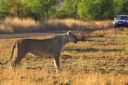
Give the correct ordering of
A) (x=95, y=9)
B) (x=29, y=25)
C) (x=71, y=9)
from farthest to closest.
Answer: (x=71, y=9) < (x=95, y=9) < (x=29, y=25)

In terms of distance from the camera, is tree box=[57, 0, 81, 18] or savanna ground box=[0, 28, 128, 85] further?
tree box=[57, 0, 81, 18]

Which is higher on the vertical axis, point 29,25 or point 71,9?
point 29,25

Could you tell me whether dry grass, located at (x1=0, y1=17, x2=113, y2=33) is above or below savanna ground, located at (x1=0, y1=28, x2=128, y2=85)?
below

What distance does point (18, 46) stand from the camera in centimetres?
769

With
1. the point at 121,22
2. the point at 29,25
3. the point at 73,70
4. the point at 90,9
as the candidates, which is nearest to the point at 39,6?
the point at 90,9

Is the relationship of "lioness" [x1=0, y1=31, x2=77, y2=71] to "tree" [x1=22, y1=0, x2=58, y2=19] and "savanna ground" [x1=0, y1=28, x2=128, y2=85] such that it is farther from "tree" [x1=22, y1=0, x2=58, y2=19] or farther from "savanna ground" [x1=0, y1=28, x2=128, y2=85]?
"tree" [x1=22, y1=0, x2=58, y2=19]

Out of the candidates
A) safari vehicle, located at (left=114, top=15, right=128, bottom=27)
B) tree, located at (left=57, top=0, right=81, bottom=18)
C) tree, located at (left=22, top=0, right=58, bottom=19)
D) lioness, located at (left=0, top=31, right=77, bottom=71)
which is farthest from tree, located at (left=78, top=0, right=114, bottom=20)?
lioness, located at (left=0, top=31, right=77, bottom=71)

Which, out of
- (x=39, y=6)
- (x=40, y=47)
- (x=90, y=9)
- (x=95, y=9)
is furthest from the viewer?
(x=95, y=9)

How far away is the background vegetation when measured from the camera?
3771 centimetres

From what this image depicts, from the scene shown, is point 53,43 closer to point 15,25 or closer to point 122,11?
point 15,25

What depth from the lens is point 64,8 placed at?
65000 millimetres

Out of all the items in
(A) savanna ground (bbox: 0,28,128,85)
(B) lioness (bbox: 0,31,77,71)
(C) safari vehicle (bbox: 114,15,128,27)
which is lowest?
(C) safari vehicle (bbox: 114,15,128,27)

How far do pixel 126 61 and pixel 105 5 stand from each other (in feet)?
129

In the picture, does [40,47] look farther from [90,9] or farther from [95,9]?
[95,9]
